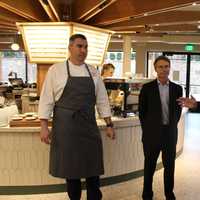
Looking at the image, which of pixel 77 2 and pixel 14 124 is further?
pixel 77 2

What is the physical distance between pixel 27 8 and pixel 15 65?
1165 centimetres

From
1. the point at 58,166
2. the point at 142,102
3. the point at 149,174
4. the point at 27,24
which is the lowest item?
the point at 149,174

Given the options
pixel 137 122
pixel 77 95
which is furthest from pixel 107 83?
pixel 77 95

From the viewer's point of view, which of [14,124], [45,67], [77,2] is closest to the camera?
[14,124]

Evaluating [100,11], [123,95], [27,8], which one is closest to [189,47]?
[100,11]

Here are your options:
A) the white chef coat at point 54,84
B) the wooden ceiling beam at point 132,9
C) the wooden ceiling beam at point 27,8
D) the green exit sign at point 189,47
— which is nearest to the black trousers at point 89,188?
the white chef coat at point 54,84

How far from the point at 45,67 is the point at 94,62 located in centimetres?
66

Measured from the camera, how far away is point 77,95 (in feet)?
10.2

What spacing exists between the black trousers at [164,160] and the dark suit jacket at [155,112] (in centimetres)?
4

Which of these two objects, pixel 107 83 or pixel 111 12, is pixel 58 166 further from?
pixel 111 12

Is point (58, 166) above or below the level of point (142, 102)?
below

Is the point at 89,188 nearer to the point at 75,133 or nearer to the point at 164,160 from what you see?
the point at 75,133

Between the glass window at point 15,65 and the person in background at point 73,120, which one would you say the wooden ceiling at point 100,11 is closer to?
the person in background at point 73,120

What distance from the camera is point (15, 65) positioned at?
1575cm
